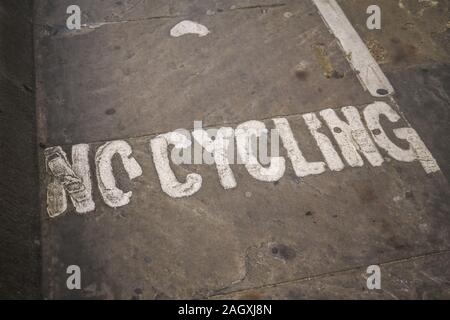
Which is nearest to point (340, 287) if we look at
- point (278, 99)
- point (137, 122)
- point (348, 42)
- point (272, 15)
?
point (278, 99)

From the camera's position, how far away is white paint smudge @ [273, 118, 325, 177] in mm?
3080

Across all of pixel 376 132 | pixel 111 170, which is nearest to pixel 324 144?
pixel 376 132

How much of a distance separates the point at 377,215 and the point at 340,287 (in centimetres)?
58

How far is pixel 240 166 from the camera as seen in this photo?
3.10m

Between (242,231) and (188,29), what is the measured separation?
2.12 metres

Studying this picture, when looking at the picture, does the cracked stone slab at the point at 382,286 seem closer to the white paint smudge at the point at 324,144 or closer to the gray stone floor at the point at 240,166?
the gray stone floor at the point at 240,166

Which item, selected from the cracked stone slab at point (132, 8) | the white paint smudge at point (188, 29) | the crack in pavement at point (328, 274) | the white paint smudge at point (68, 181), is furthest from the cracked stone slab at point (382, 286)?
the cracked stone slab at point (132, 8)

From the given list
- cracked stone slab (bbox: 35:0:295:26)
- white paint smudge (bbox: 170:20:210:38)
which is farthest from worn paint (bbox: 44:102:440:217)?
cracked stone slab (bbox: 35:0:295:26)

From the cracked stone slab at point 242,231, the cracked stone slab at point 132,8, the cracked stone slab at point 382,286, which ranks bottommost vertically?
the cracked stone slab at point 382,286

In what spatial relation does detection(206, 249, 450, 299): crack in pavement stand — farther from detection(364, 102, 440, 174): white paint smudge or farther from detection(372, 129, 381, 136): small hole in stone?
detection(372, 129, 381, 136): small hole in stone

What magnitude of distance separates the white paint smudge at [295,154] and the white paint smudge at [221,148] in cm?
39

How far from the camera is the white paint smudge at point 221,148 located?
3.03 metres

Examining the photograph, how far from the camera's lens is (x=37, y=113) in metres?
3.33

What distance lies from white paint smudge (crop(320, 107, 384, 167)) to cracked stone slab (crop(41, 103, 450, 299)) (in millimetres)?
82
